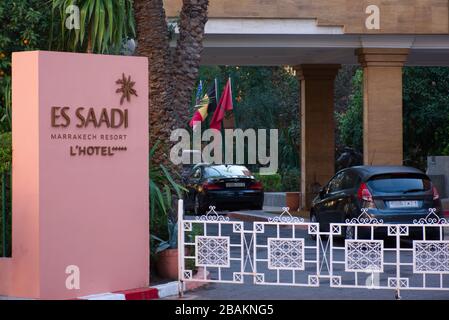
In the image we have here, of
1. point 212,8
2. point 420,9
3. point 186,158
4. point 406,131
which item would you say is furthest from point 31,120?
point 186,158

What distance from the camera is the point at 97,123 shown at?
39.0ft

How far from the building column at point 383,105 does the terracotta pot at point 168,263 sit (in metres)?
11.3

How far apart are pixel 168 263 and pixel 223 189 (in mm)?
14351

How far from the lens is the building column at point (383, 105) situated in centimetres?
2377

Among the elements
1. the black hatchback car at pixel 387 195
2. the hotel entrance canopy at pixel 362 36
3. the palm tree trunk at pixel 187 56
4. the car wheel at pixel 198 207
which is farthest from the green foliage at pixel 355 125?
the palm tree trunk at pixel 187 56

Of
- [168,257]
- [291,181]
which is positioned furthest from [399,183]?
[291,181]

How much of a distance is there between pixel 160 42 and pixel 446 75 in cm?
1904

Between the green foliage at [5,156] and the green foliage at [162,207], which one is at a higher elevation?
the green foliage at [5,156]

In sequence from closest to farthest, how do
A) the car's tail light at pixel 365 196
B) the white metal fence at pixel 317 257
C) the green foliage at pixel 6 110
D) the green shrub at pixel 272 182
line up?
the white metal fence at pixel 317 257 < the green foliage at pixel 6 110 < the car's tail light at pixel 365 196 < the green shrub at pixel 272 182

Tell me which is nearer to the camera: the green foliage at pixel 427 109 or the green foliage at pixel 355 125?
the green foliage at pixel 427 109

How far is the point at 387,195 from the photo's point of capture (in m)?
17.2

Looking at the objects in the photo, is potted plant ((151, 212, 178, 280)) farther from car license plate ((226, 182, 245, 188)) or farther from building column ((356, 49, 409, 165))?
car license plate ((226, 182, 245, 188))

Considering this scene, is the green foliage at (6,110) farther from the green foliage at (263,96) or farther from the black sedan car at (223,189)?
the green foliage at (263,96)
